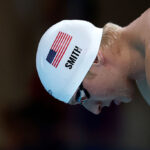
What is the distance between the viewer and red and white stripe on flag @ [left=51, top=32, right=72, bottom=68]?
217cm

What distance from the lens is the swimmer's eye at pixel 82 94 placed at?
2207 millimetres

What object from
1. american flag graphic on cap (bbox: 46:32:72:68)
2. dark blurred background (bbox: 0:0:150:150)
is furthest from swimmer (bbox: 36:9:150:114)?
dark blurred background (bbox: 0:0:150:150)

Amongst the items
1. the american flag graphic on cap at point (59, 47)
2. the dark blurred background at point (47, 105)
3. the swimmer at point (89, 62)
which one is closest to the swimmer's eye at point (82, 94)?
the swimmer at point (89, 62)

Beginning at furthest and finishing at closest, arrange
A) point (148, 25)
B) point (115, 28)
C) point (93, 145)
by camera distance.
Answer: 1. point (93, 145)
2. point (115, 28)
3. point (148, 25)

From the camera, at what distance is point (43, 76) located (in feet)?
7.43

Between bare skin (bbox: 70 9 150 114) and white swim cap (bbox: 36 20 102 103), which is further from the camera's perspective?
white swim cap (bbox: 36 20 102 103)

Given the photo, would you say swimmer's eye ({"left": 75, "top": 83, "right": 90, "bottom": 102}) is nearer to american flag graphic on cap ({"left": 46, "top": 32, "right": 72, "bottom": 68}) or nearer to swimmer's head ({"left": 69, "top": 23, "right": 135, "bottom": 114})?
swimmer's head ({"left": 69, "top": 23, "right": 135, "bottom": 114})

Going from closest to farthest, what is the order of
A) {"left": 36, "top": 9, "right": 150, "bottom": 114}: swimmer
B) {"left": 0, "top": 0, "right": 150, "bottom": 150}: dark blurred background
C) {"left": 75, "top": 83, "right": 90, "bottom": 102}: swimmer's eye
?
{"left": 36, "top": 9, "right": 150, "bottom": 114}: swimmer, {"left": 75, "top": 83, "right": 90, "bottom": 102}: swimmer's eye, {"left": 0, "top": 0, "right": 150, "bottom": 150}: dark blurred background

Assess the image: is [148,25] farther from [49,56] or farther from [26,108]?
[26,108]

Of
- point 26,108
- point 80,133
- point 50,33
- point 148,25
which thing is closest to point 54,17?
point 26,108

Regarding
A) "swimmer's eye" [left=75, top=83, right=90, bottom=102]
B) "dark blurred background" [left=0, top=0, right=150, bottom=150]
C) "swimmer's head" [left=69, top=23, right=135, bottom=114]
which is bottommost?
"dark blurred background" [left=0, top=0, right=150, bottom=150]

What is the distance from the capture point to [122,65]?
2088mm

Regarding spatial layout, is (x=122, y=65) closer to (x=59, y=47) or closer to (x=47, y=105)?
(x=59, y=47)

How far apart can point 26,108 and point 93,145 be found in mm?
1007
